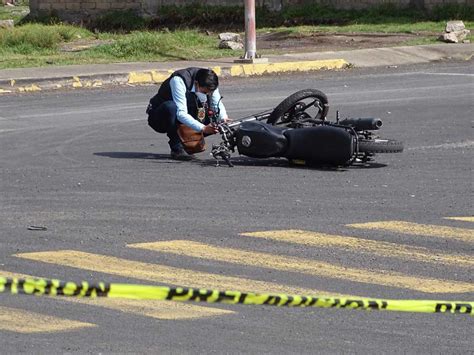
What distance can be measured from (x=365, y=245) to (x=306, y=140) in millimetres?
3503

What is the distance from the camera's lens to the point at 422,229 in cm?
1023

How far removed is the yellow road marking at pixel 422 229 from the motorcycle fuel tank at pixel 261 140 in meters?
2.79

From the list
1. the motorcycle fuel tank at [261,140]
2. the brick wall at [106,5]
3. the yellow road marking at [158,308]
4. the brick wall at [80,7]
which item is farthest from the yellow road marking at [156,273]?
the brick wall at [80,7]

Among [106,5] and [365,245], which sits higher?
[365,245]

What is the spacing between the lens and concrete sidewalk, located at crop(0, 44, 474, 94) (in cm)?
2250

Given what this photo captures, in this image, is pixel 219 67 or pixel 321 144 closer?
pixel 321 144

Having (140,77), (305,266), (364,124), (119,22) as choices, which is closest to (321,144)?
(364,124)

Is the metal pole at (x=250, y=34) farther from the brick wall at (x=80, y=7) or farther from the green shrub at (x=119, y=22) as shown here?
the brick wall at (x=80, y=7)

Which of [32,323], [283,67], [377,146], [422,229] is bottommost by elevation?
[283,67]

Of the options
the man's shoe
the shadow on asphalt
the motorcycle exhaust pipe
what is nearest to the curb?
the shadow on asphalt

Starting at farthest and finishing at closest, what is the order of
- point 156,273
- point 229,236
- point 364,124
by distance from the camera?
point 364,124, point 229,236, point 156,273

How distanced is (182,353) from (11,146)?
882cm

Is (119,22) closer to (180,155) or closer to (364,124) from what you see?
(180,155)

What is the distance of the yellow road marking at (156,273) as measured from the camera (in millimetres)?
8164
